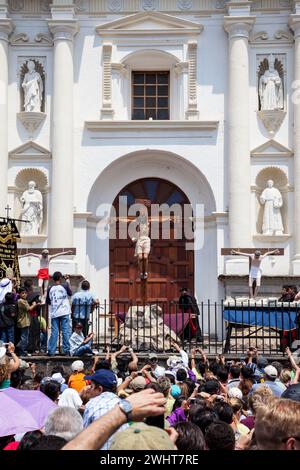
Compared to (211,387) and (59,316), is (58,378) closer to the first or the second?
(211,387)

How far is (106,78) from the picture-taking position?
24.6 m

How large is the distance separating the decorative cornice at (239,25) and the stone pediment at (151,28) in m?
0.88

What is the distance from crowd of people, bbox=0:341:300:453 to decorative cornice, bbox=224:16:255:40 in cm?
1303

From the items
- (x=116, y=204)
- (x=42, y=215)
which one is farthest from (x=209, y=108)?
(x=42, y=215)

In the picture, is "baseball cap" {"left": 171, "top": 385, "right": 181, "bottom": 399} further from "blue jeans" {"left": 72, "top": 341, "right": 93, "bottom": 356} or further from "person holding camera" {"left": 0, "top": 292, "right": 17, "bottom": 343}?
"person holding camera" {"left": 0, "top": 292, "right": 17, "bottom": 343}

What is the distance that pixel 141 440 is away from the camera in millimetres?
4043

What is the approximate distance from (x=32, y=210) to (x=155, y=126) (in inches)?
169

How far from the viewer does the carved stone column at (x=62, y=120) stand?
23891 millimetres

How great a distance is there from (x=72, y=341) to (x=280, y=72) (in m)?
11.5

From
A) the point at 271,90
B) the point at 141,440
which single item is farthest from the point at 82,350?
the point at 141,440

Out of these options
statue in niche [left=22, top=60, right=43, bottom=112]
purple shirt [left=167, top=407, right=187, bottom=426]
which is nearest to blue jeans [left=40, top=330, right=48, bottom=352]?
statue in niche [left=22, top=60, right=43, bottom=112]

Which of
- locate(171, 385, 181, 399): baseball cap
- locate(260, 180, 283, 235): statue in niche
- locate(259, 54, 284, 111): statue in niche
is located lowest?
locate(171, 385, 181, 399): baseball cap

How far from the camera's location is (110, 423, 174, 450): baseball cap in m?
4.03
